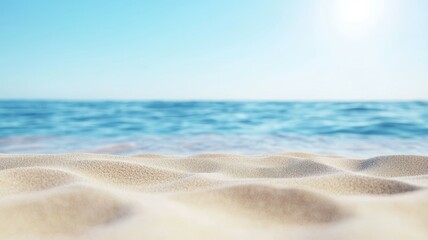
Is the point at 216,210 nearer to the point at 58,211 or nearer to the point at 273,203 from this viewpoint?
→ the point at 273,203

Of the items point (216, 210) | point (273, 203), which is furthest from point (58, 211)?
point (273, 203)

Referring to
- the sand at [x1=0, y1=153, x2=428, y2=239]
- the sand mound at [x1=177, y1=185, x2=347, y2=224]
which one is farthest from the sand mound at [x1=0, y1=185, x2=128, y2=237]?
the sand mound at [x1=177, y1=185, x2=347, y2=224]

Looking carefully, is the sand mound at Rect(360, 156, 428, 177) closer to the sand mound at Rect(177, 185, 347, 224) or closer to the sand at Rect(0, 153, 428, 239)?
the sand at Rect(0, 153, 428, 239)

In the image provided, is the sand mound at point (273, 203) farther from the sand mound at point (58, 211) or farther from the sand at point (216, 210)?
the sand mound at point (58, 211)

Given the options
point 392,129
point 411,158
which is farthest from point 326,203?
point 392,129

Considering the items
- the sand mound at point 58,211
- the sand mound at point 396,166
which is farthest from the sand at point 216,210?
the sand mound at point 396,166

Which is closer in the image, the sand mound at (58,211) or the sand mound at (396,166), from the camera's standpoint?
the sand mound at (58,211)

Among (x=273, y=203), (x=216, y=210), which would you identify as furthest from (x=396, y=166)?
(x=216, y=210)

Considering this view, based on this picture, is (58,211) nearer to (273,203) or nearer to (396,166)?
(273,203)

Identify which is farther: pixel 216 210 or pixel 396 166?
pixel 396 166

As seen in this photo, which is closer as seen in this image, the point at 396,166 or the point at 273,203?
the point at 273,203

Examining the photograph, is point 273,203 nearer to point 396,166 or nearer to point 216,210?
point 216,210

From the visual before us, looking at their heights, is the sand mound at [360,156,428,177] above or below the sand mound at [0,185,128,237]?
below

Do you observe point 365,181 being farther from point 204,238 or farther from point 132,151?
point 132,151
